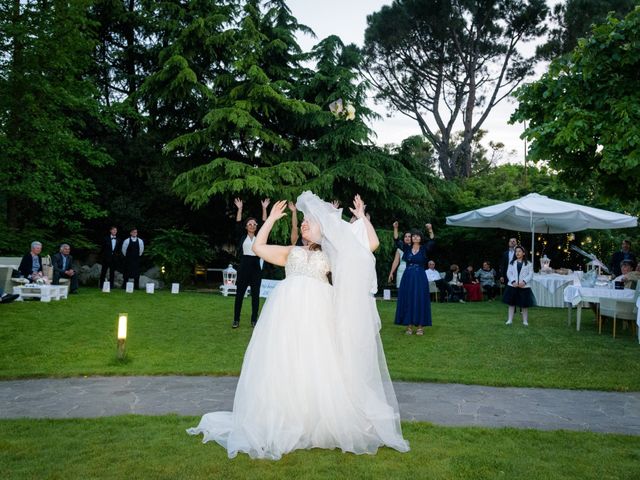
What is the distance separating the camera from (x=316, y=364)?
4.44 metres

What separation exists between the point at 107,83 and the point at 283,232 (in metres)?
11.1

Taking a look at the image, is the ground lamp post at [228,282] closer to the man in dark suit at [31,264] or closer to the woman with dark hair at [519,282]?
the man in dark suit at [31,264]

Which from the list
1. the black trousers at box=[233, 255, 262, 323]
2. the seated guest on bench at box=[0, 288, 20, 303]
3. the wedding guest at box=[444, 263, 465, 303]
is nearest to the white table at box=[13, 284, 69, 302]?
the seated guest on bench at box=[0, 288, 20, 303]

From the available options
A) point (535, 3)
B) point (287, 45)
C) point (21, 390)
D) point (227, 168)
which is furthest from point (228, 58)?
point (21, 390)

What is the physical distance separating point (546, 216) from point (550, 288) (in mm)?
2018

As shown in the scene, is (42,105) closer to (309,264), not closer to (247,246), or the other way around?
(247,246)

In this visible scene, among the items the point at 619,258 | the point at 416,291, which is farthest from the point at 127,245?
the point at 619,258

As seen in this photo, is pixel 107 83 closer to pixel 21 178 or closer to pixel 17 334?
pixel 21 178

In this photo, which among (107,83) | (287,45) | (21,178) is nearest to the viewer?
(21,178)

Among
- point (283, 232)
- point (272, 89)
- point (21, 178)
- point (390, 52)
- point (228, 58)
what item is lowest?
point (283, 232)

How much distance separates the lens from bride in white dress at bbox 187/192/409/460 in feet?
14.1

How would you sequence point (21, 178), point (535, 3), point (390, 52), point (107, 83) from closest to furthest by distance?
point (21, 178) → point (107, 83) → point (535, 3) → point (390, 52)

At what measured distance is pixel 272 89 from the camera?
19.1 m

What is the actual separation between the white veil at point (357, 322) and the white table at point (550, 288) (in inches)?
490
